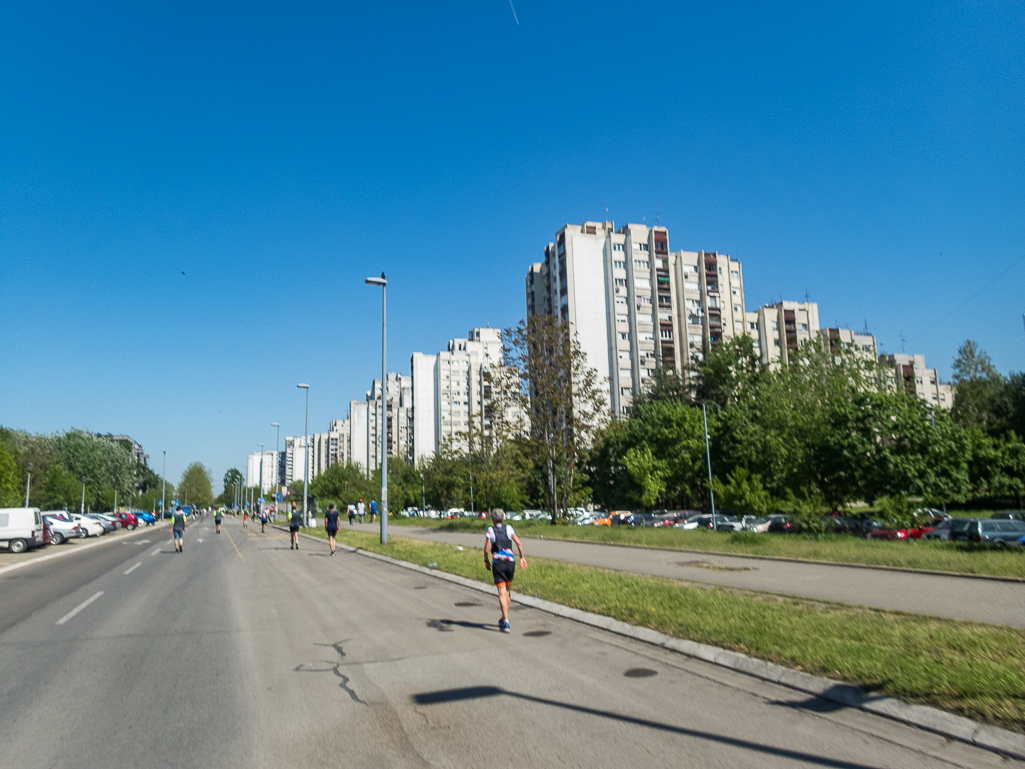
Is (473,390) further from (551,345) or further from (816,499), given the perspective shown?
(816,499)

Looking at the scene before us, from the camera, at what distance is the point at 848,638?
24.1ft

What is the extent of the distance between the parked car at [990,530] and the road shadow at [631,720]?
1083 inches

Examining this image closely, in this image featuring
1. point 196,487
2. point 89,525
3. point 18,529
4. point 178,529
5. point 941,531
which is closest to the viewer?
point 178,529

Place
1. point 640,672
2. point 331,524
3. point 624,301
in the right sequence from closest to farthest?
point 640,672 → point 331,524 → point 624,301

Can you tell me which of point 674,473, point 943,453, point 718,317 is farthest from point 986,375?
point 943,453

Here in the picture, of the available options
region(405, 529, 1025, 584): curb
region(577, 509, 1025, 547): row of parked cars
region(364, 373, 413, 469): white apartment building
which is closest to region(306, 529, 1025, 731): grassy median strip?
region(405, 529, 1025, 584): curb

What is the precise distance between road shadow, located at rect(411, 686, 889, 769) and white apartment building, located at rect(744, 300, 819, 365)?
98.4m

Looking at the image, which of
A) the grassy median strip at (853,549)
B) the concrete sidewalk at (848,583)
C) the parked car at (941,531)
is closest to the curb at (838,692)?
the concrete sidewalk at (848,583)

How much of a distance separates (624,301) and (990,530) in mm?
57787

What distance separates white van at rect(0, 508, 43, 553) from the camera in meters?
27.5

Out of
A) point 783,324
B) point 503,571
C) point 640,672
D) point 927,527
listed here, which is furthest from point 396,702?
point 783,324

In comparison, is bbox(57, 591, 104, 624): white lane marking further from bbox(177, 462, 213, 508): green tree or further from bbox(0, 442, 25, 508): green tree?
bbox(177, 462, 213, 508): green tree

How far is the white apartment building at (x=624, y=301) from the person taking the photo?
81.2 metres

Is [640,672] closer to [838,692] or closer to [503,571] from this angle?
[838,692]
